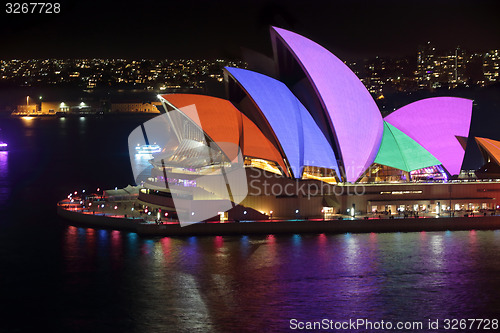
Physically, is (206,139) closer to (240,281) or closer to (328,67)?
(328,67)

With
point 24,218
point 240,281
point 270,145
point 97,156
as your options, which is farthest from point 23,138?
point 240,281

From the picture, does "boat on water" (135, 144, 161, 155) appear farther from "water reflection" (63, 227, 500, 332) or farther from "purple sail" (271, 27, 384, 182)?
"water reflection" (63, 227, 500, 332)

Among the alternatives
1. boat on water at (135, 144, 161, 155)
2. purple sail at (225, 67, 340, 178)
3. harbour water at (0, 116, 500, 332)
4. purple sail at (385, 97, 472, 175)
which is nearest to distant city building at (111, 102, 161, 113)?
boat on water at (135, 144, 161, 155)

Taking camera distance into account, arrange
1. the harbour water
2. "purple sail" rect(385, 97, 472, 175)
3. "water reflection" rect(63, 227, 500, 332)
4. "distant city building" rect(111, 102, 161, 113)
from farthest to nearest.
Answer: "distant city building" rect(111, 102, 161, 113) < "purple sail" rect(385, 97, 472, 175) < "water reflection" rect(63, 227, 500, 332) < the harbour water

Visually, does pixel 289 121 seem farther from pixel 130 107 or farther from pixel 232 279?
pixel 130 107

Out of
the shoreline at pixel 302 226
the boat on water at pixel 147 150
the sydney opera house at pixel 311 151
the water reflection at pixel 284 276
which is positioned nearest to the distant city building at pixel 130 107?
the boat on water at pixel 147 150

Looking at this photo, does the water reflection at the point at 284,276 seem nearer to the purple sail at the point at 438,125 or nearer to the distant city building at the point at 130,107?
the purple sail at the point at 438,125
